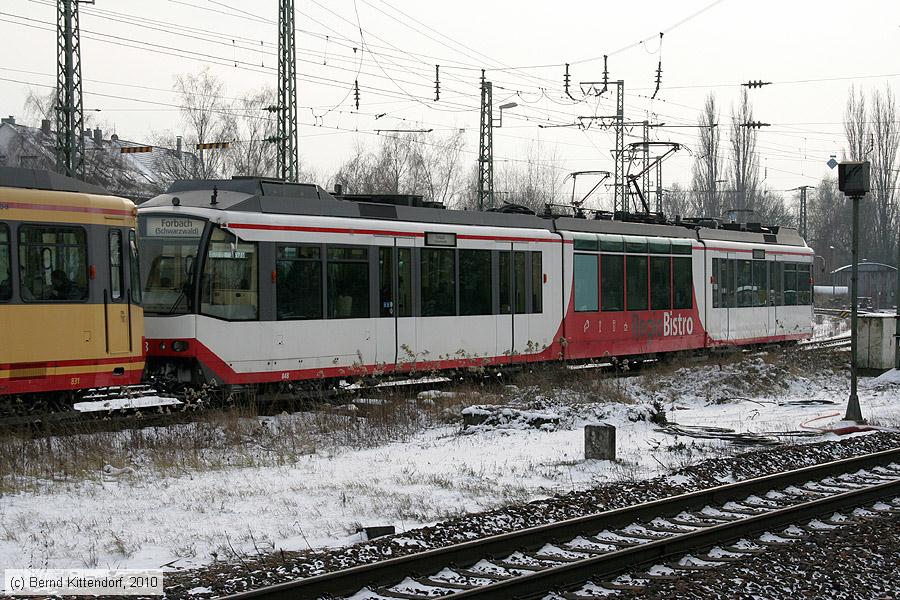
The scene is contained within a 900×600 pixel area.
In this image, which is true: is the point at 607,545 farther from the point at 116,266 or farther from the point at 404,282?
the point at 404,282

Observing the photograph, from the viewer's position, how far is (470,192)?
6838 cm

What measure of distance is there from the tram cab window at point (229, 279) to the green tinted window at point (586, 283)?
26.4ft

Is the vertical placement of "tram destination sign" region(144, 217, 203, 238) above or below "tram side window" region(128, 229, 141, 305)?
above

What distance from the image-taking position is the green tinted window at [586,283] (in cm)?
2122

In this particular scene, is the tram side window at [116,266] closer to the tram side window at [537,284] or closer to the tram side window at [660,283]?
the tram side window at [537,284]

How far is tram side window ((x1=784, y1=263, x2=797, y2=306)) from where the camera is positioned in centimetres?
2881

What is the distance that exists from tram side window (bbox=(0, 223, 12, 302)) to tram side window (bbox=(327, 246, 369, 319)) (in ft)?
16.0

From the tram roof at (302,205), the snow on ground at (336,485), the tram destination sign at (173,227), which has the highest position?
the tram roof at (302,205)

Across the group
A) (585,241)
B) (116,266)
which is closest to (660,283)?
(585,241)

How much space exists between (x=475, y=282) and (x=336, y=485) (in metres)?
8.74

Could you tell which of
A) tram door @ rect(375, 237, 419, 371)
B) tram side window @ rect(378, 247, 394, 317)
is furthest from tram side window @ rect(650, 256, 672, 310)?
tram side window @ rect(378, 247, 394, 317)

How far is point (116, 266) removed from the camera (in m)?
13.8

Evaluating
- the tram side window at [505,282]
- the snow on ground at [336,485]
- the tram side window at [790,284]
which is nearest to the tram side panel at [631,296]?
the tram side window at [505,282]

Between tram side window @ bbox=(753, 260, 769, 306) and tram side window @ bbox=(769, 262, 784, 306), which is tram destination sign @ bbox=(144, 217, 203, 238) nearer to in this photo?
tram side window @ bbox=(753, 260, 769, 306)
